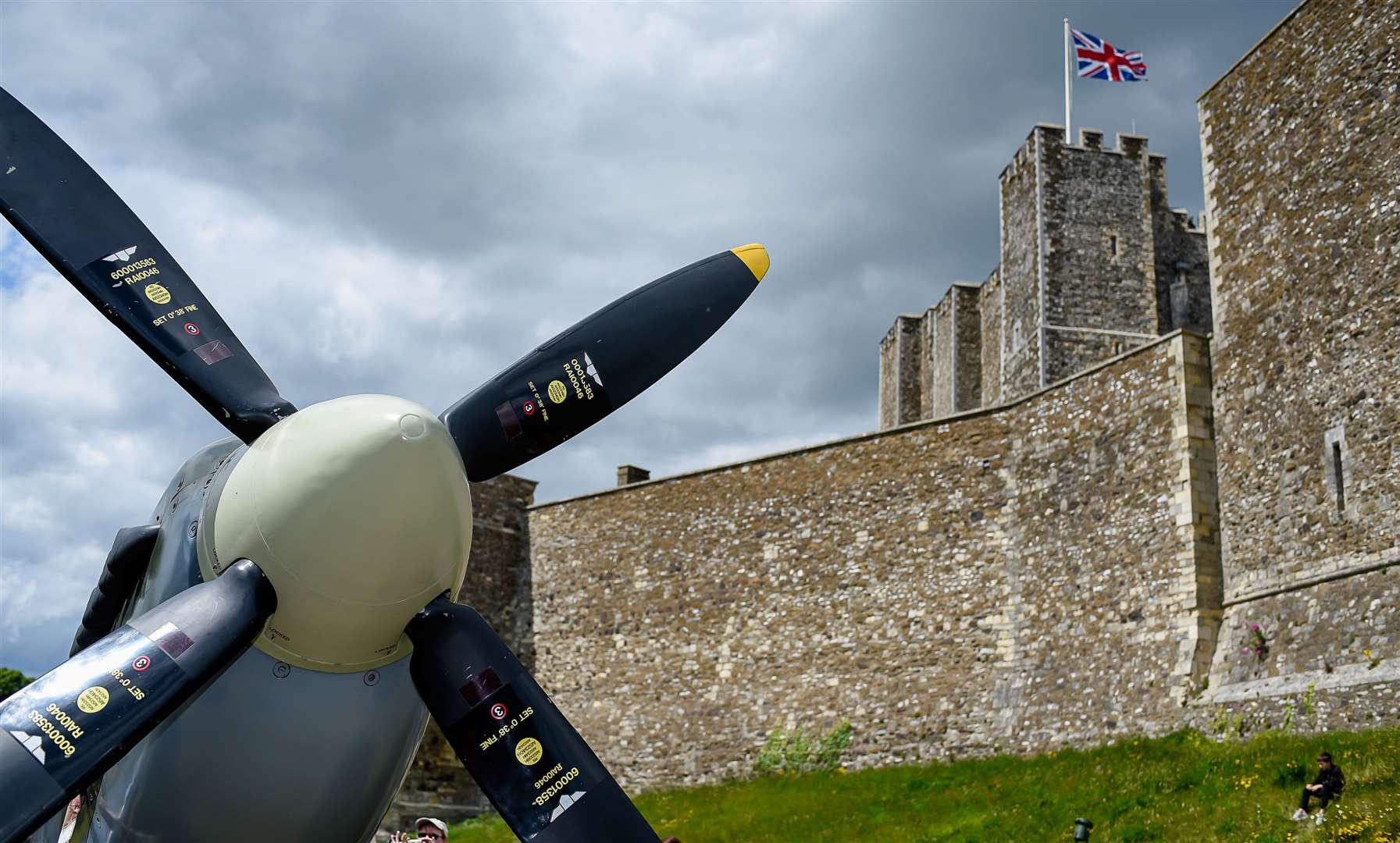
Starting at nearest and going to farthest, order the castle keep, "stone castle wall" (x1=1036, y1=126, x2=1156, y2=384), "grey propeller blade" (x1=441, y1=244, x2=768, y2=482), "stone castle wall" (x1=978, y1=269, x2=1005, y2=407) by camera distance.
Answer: "grey propeller blade" (x1=441, y1=244, x2=768, y2=482), the castle keep, "stone castle wall" (x1=1036, y1=126, x2=1156, y2=384), "stone castle wall" (x1=978, y1=269, x2=1005, y2=407)

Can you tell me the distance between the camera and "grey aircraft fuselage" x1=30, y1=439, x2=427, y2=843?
16.5 feet

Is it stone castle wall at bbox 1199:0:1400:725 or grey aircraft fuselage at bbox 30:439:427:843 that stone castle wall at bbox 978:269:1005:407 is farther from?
grey aircraft fuselage at bbox 30:439:427:843

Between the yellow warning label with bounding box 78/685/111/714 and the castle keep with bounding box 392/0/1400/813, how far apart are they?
11.4 metres

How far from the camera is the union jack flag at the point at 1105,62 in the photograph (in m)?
30.4

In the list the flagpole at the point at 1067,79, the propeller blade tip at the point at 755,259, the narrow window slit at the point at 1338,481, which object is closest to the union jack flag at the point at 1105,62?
the flagpole at the point at 1067,79

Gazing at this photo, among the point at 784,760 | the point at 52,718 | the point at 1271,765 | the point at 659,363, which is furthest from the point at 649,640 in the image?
the point at 52,718

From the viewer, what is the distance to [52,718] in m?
4.36

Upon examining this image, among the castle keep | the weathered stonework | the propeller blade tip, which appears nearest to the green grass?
the castle keep

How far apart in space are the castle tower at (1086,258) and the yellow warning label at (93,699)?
24.4 meters

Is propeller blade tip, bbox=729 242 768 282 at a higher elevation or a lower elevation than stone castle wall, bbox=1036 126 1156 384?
lower

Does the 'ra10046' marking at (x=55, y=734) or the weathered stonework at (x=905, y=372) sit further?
the weathered stonework at (x=905, y=372)

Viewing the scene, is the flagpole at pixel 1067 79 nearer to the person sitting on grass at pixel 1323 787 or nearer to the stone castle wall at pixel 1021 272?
the stone castle wall at pixel 1021 272

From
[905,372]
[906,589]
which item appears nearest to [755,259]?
[906,589]

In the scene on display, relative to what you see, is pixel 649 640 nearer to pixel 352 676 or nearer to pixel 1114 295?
pixel 1114 295
